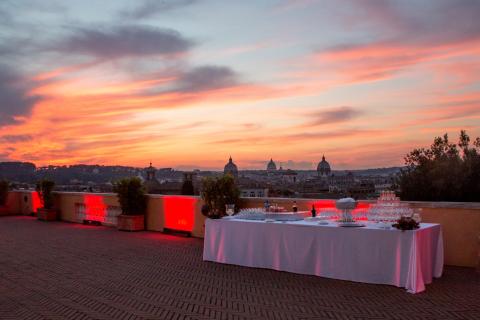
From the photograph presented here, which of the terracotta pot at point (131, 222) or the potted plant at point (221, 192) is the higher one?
the potted plant at point (221, 192)

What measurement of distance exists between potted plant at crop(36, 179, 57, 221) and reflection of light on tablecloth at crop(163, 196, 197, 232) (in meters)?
6.00

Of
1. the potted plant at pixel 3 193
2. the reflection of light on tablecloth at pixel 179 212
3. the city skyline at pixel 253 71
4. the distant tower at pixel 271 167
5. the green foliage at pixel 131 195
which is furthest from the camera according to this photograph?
the distant tower at pixel 271 167

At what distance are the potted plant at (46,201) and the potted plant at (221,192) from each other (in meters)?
8.43

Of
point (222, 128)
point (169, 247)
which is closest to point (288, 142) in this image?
point (222, 128)

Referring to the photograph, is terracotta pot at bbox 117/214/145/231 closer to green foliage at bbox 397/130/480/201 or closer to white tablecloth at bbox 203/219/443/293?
white tablecloth at bbox 203/219/443/293

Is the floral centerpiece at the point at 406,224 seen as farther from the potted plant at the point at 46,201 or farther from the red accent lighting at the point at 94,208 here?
the potted plant at the point at 46,201

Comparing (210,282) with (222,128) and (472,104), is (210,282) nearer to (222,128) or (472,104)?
(472,104)

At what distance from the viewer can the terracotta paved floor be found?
18.1 feet

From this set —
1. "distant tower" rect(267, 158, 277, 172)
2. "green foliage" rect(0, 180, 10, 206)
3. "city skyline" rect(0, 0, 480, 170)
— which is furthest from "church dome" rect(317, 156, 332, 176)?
"green foliage" rect(0, 180, 10, 206)

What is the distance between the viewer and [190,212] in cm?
1245

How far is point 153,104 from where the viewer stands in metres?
17.4

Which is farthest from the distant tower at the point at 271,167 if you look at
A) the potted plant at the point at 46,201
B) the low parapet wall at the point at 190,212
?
the potted plant at the point at 46,201

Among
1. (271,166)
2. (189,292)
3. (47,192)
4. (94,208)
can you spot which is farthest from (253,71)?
(271,166)

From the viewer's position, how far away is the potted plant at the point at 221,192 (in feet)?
36.0
